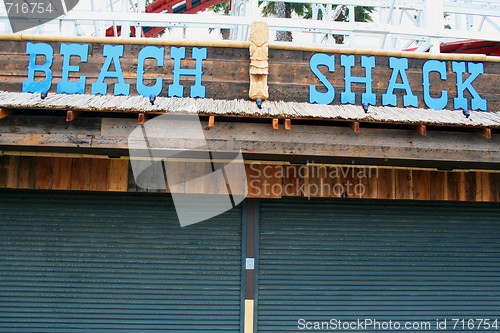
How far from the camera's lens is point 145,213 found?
7648 millimetres

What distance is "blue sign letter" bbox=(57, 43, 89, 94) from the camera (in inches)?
263

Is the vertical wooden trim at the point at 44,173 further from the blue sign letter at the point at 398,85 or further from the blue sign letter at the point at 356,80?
the blue sign letter at the point at 398,85

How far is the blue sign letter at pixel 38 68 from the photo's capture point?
668cm

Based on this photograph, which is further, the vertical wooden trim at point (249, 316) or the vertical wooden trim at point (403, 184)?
the vertical wooden trim at point (403, 184)

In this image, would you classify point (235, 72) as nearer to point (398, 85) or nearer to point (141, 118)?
point (141, 118)

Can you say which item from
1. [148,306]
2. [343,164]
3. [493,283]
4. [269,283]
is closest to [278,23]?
[343,164]

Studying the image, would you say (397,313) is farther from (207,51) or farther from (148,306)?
(207,51)

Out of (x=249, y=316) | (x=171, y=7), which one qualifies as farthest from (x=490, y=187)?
(x=171, y=7)

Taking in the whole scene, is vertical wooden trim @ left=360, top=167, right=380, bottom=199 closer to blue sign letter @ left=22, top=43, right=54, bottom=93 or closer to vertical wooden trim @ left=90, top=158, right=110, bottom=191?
vertical wooden trim @ left=90, top=158, right=110, bottom=191

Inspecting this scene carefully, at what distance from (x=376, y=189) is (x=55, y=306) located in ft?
19.8

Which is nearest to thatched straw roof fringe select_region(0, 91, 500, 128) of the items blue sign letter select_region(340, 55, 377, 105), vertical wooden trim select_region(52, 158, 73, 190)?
blue sign letter select_region(340, 55, 377, 105)

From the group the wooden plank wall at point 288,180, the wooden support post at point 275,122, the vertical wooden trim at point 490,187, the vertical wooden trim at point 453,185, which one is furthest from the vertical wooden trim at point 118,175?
the vertical wooden trim at point 490,187

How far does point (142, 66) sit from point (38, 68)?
166cm

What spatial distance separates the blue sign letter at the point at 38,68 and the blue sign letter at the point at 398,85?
5422 millimetres
